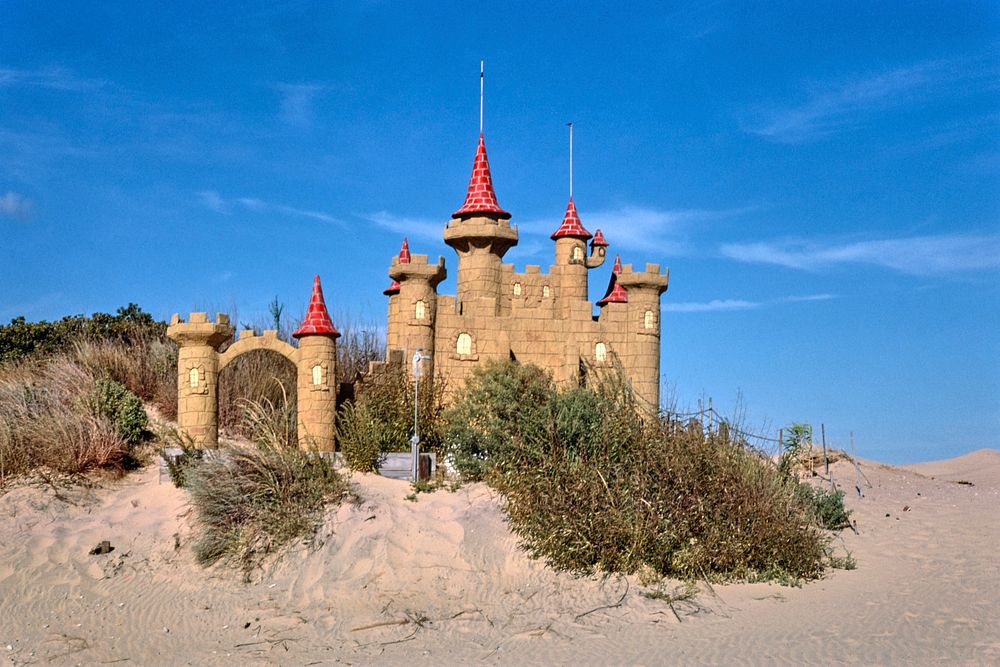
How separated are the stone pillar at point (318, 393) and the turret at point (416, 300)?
1.86 metres

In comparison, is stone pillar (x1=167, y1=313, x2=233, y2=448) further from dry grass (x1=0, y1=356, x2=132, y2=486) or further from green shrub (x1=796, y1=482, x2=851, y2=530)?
green shrub (x1=796, y1=482, x2=851, y2=530)

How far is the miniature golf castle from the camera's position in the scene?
18719mm

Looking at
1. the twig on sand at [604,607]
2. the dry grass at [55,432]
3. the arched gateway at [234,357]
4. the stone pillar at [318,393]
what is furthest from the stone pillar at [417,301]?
the twig on sand at [604,607]

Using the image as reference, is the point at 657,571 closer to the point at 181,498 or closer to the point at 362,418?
the point at 362,418

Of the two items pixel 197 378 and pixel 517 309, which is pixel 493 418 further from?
pixel 197 378

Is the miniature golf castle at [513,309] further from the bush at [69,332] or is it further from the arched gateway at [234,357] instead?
the bush at [69,332]

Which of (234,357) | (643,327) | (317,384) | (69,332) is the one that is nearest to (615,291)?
(643,327)

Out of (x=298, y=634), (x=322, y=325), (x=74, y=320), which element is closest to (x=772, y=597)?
(x=298, y=634)

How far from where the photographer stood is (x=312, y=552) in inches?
538

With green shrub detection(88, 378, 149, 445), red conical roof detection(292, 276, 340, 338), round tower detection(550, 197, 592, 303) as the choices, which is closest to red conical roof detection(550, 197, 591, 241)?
round tower detection(550, 197, 592, 303)

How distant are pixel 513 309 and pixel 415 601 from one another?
8.05 m

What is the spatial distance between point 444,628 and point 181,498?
18.5 ft

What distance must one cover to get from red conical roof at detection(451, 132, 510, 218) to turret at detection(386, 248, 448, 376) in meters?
1.36

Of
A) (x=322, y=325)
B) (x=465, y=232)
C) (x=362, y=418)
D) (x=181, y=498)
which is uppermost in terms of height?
(x=465, y=232)
